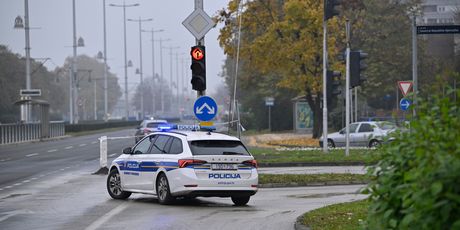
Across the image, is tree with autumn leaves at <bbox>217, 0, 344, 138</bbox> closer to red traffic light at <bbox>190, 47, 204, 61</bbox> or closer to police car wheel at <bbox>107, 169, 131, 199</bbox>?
red traffic light at <bbox>190, 47, 204, 61</bbox>

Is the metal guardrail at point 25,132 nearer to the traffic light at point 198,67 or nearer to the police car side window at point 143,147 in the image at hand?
the traffic light at point 198,67

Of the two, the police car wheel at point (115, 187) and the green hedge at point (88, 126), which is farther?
the green hedge at point (88, 126)

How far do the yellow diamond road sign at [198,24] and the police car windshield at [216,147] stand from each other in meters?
5.44

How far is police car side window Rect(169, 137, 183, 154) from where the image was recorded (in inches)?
722

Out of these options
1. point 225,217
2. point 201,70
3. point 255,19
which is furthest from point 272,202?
point 255,19

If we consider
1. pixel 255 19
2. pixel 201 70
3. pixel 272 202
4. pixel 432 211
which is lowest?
pixel 272 202

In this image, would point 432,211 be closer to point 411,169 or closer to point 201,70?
point 411,169

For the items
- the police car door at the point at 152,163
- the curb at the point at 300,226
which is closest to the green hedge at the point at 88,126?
the police car door at the point at 152,163

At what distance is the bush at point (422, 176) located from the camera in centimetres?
646

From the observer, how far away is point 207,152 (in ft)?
59.4

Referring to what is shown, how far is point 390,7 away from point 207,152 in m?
53.9

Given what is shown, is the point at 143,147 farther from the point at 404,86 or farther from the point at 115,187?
the point at 404,86

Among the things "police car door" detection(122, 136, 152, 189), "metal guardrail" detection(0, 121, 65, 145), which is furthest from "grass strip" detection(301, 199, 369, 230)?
"metal guardrail" detection(0, 121, 65, 145)

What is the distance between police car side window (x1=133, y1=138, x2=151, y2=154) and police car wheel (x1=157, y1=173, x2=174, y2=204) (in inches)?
46.2
